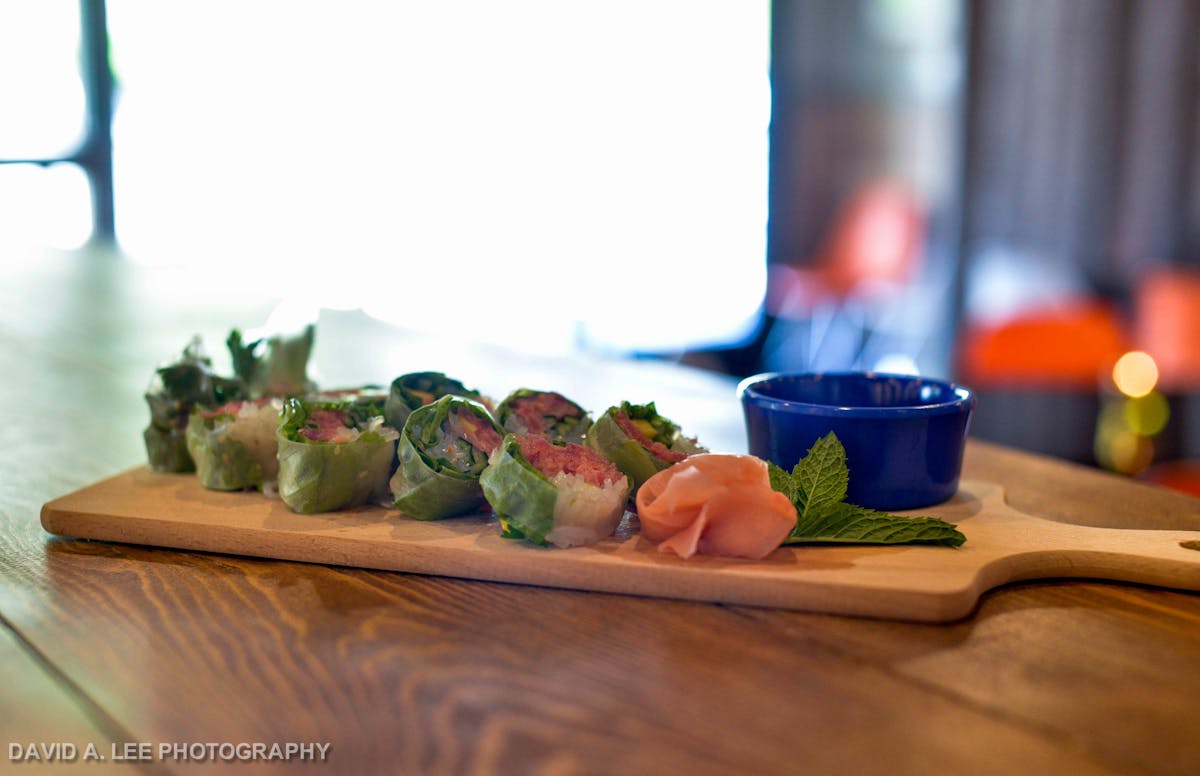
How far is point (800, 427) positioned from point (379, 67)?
4.67m

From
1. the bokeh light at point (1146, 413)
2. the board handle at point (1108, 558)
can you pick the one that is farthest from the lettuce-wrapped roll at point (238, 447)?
the bokeh light at point (1146, 413)

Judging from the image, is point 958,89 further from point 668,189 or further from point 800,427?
point 800,427

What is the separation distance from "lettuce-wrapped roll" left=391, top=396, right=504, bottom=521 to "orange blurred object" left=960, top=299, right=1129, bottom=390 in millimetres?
3398

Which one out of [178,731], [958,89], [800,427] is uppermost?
[958,89]

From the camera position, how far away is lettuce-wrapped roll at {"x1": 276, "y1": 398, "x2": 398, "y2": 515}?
93 cm

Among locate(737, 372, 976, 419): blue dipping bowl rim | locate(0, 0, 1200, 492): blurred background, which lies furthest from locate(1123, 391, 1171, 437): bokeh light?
locate(737, 372, 976, 419): blue dipping bowl rim

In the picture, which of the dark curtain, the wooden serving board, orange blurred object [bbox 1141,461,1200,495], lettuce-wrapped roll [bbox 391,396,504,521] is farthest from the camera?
the dark curtain

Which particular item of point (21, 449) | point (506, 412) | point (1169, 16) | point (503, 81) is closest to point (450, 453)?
point (506, 412)

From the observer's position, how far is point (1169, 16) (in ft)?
13.2

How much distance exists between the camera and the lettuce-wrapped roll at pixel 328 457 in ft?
3.06

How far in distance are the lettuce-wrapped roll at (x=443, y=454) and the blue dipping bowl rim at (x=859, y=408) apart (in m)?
0.25

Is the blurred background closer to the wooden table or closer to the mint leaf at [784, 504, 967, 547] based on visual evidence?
the mint leaf at [784, 504, 967, 547]

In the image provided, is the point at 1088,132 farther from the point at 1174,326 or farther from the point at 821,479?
the point at 821,479

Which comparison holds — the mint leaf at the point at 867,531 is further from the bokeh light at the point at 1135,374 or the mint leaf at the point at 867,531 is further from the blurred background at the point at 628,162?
the blurred background at the point at 628,162
